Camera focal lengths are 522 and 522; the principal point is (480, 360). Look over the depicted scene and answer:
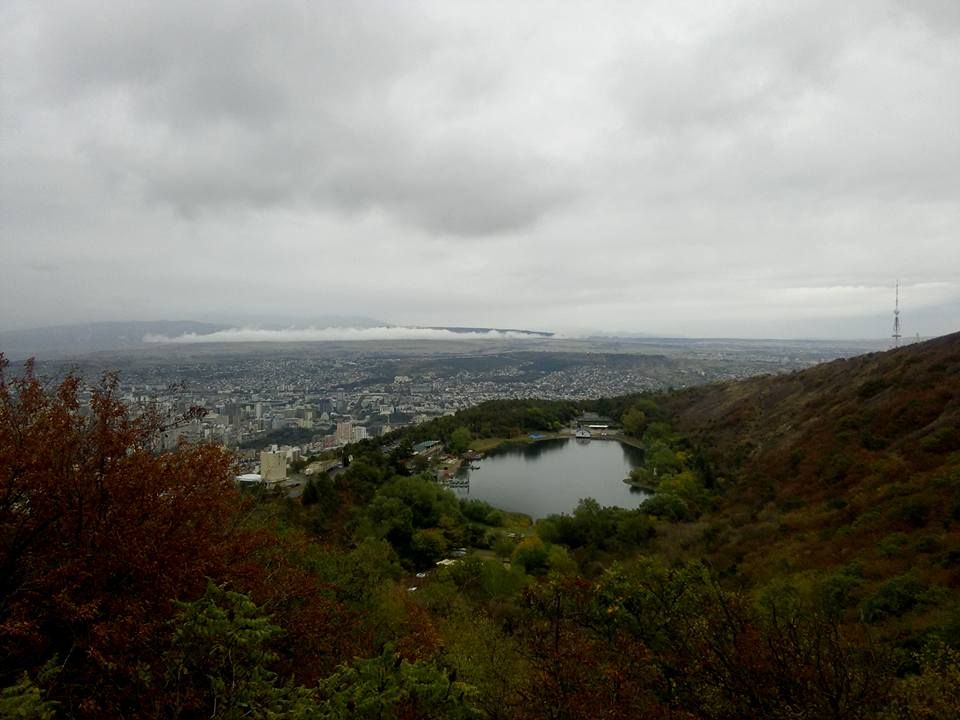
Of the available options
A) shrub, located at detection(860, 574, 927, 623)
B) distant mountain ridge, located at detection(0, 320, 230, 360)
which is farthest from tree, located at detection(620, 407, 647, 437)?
distant mountain ridge, located at detection(0, 320, 230, 360)

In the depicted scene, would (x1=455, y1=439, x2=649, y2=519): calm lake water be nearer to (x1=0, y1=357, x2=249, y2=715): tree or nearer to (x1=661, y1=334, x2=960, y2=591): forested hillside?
(x1=661, y1=334, x2=960, y2=591): forested hillside

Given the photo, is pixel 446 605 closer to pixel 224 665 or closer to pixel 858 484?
pixel 224 665

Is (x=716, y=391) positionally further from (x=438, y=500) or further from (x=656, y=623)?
(x=656, y=623)

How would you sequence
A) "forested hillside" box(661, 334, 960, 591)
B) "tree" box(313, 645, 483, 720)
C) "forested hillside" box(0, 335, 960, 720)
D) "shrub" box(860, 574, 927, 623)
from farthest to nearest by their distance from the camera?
"forested hillside" box(661, 334, 960, 591), "shrub" box(860, 574, 927, 623), "forested hillside" box(0, 335, 960, 720), "tree" box(313, 645, 483, 720)

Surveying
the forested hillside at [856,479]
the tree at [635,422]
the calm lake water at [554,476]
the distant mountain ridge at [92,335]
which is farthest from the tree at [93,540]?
the distant mountain ridge at [92,335]

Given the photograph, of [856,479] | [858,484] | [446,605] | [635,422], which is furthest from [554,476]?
[446,605]
